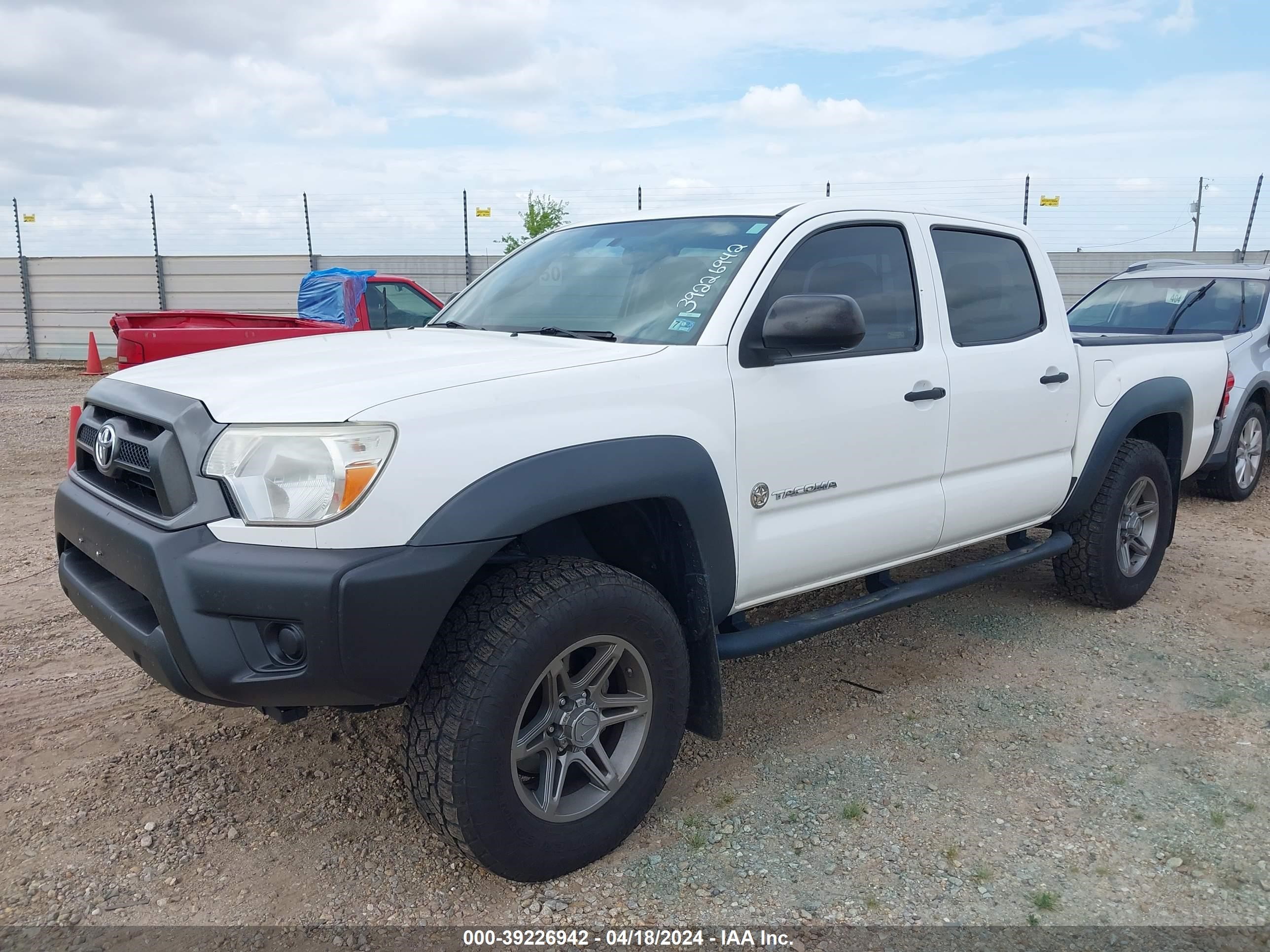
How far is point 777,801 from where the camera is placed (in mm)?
3148

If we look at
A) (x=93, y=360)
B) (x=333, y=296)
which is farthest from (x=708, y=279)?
(x=93, y=360)

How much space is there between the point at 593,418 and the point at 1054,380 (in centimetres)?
243

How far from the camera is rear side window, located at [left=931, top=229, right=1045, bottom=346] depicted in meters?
3.86

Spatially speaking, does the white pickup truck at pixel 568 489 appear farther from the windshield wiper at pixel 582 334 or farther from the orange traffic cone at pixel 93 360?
the orange traffic cone at pixel 93 360

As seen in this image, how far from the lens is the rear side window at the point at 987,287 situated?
152 inches

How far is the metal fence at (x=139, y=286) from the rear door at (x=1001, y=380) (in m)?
15.5

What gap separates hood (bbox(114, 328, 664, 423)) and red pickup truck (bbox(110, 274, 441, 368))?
2.46 metres

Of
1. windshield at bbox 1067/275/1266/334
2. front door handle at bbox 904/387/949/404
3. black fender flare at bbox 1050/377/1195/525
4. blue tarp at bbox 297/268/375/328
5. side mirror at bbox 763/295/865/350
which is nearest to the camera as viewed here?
side mirror at bbox 763/295/865/350

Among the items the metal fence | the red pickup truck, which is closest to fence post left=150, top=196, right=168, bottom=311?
the metal fence

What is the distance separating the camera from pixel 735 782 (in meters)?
3.26

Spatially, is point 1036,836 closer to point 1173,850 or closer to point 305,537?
point 1173,850

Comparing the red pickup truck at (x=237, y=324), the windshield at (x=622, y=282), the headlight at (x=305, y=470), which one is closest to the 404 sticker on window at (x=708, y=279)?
the windshield at (x=622, y=282)

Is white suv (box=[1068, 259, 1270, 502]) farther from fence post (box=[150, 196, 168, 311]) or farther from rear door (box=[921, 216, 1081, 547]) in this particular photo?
fence post (box=[150, 196, 168, 311])

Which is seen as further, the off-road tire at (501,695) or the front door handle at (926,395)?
the front door handle at (926,395)
